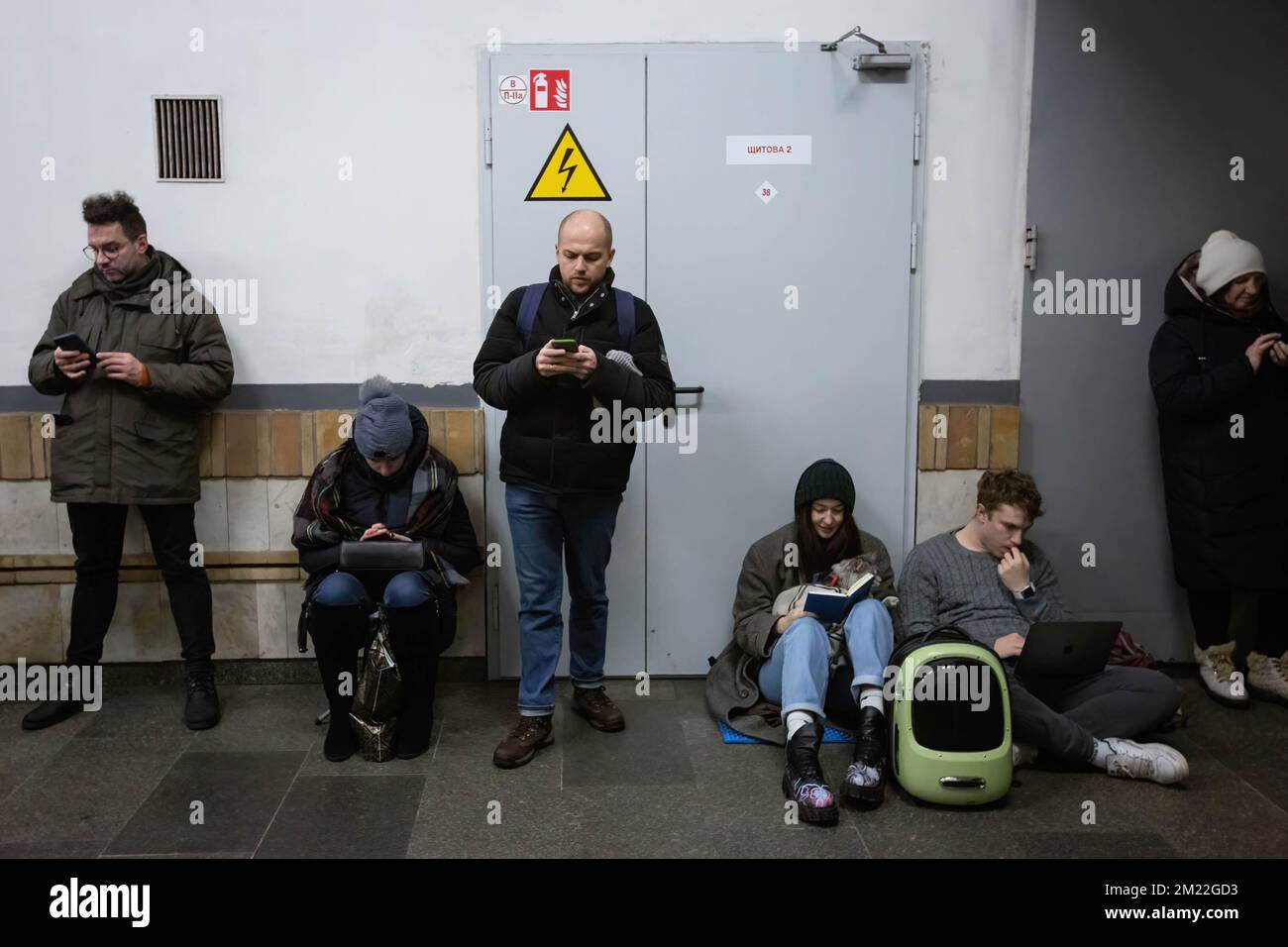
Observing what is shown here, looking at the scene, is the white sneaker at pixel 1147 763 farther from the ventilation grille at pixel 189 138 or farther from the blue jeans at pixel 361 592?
the ventilation grille at pixel 189 138

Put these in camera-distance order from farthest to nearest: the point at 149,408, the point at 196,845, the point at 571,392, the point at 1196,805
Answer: the point at 149,408 < the point at 571,392 < the point at 1196,805 < the point at 196,845

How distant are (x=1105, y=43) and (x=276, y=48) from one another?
294cm

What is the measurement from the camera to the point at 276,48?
3682mm

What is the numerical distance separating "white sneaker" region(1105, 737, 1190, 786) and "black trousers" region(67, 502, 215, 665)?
2985 mm

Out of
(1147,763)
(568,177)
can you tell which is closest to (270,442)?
(568,177)

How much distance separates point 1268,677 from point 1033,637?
1257 millimetres

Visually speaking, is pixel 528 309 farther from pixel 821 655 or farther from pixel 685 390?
pixel 821 655

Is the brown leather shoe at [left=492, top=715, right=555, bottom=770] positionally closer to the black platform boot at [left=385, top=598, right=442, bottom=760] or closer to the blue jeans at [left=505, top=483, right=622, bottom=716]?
the blue jeans at [left=505, top=483, right=622, bottom=716]

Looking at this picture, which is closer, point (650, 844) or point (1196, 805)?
point (650, 844)

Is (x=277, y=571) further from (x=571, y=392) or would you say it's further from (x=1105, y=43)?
(x=1105, y=43)

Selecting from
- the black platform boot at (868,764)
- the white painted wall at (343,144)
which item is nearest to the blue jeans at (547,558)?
the white painted wall at (343,144)

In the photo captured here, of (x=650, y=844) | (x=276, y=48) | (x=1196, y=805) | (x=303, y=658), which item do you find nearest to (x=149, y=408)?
(x=303, y=658)

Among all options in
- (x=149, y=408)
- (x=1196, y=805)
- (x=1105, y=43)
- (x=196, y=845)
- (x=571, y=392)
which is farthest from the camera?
(x=1105, y=43)

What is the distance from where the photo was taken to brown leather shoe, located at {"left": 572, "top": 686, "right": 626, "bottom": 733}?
11.6ft
